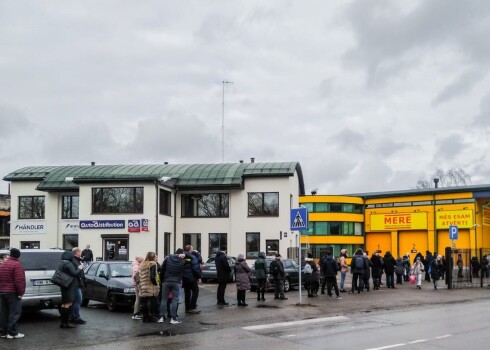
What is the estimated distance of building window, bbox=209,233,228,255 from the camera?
129 feet

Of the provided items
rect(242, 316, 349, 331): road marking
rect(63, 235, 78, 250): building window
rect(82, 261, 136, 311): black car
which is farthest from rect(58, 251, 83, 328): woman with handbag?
rect(63, 235, 78, 250): building window

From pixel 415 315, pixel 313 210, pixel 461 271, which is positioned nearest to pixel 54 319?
pixel 415 315

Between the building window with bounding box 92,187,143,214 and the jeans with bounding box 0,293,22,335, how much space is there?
2327 cm

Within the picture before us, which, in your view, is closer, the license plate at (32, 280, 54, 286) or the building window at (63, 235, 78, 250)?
the license plate at (32, 280, 54, 286)

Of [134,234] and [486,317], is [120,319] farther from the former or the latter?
[134,234]

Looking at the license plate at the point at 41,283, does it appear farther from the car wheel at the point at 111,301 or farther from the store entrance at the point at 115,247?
the store entrance at the point at 115,247

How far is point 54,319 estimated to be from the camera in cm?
1566

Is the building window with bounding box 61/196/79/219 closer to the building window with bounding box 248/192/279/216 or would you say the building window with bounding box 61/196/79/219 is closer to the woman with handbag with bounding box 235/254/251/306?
the building window with bounding box 248/192/279/216

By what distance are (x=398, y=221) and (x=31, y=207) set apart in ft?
105

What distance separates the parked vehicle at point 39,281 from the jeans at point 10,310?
2.31 m

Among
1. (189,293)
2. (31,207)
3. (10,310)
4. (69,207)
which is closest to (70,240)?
(69,207)

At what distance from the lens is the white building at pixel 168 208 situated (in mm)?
36188

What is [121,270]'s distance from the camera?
18422 millimetres

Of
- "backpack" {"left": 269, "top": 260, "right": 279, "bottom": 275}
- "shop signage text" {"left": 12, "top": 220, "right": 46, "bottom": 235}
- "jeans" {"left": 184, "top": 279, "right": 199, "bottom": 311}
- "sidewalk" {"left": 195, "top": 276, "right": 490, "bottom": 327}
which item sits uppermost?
"shop signage text" {"left": 12, "top": 220, "right": 46, "bottom": 235}
